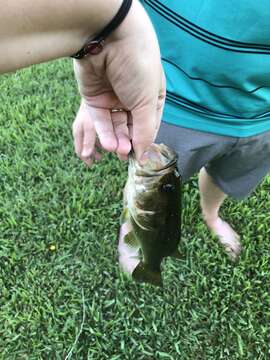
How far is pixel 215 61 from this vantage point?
4.56 feet

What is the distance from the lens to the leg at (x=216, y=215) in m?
2.22

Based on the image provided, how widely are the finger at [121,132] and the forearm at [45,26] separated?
1.21 ft

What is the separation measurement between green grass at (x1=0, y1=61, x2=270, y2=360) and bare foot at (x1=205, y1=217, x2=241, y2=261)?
36 mm

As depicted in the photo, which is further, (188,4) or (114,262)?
(114,262)

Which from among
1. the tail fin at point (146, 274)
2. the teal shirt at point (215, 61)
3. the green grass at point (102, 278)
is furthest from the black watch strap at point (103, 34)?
the green grass at point (102, 278)

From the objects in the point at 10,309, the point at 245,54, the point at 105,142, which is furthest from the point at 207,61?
the point at 10,309

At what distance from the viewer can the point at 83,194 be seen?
2.51 m

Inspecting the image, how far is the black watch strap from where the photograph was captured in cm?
77

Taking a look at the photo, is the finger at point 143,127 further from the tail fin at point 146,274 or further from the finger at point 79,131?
the tail fin at point 146,274

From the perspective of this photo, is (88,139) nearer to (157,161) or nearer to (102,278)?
(157,161)

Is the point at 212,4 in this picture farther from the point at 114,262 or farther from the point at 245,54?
the point at 114,262

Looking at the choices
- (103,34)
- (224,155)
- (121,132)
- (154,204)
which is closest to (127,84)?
(103,34)

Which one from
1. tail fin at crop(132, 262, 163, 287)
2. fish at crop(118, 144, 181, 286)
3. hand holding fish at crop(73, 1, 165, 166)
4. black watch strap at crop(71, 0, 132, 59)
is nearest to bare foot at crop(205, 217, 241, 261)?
tail fin at crop(132, 262, 163, 287)

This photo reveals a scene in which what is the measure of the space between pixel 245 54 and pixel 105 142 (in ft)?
1.61
